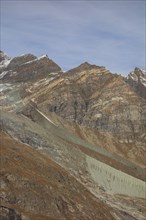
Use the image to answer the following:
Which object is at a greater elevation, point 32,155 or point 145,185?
point 32,155

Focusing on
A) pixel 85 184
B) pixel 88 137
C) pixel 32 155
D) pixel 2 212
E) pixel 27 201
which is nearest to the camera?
pixel 2 212

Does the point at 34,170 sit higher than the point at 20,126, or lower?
lower

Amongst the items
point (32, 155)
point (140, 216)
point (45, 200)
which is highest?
point (32, 155)

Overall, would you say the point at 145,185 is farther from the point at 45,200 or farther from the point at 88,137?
the point at 88,137

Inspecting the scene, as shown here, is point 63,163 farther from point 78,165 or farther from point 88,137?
point 88,137

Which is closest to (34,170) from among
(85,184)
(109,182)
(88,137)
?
(85,184)

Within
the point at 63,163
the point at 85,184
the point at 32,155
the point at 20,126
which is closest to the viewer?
the point at 32,155

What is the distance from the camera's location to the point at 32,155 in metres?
79.8

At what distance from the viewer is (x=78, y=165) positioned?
322 ft

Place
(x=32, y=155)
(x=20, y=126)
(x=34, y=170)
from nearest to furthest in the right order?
(x=34, y=170) < (x=32, y=155) < (x=20, y=126)

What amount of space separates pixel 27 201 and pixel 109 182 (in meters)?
48.2

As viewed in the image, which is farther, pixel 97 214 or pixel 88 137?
pixel 88 137

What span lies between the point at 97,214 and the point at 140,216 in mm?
16457

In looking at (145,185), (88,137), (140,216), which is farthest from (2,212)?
(88,137)
